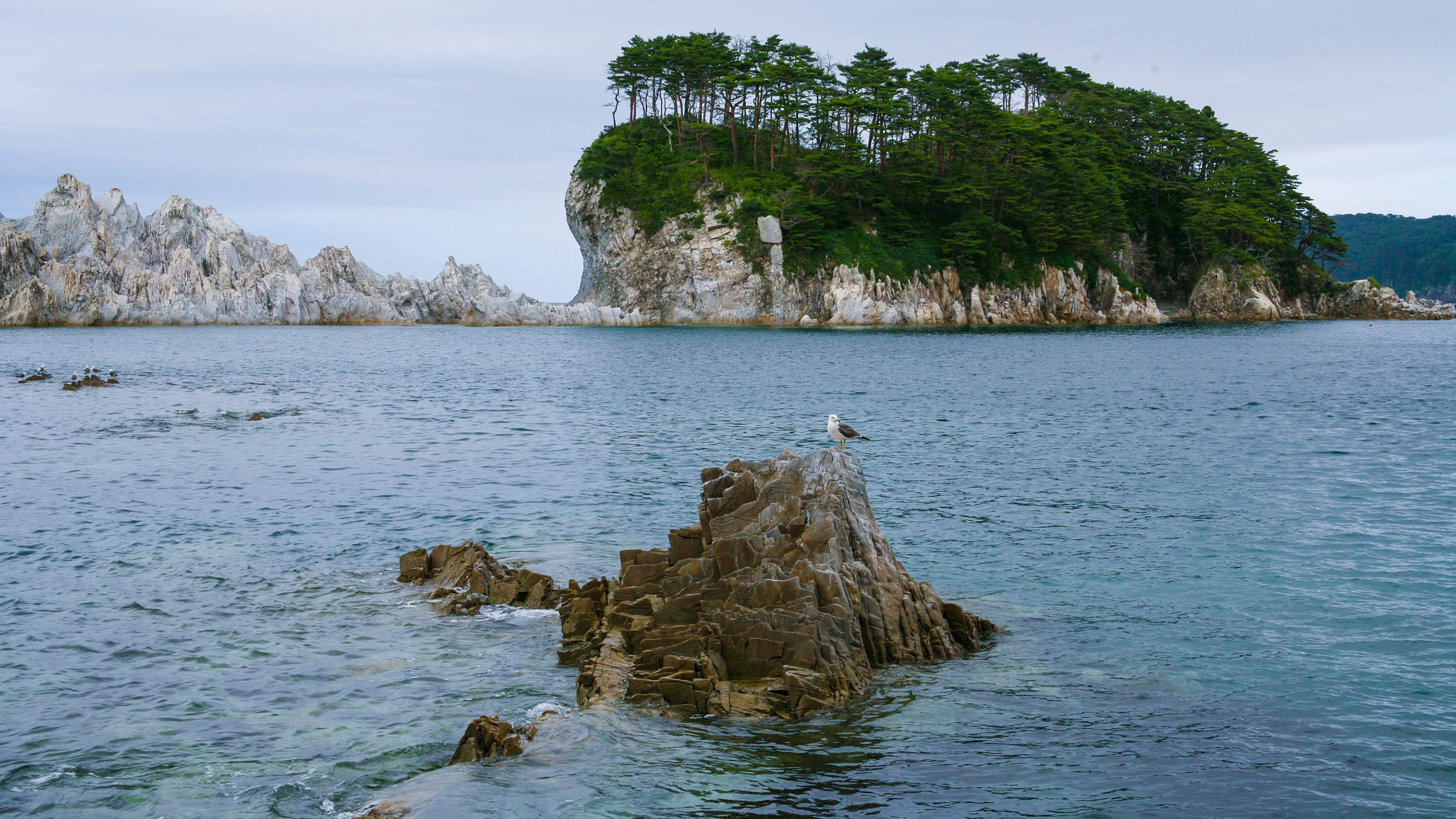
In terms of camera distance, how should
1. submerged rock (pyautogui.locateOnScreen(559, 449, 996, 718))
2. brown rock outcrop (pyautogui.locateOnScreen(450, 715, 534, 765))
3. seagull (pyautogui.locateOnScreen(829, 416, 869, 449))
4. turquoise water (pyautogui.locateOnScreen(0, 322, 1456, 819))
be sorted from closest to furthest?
turquoise water (pyautogui.locateOnScreen(0, 322, 1456, 819)) → brown rock outcrop (pyautogui.locateOnScreen(450, 715, 534, 765)) → submerged rock (pyautogui.locateOnScreen(559, 449, 996, 718)) → seagull (pyautogui.locateOnScreen(829, 416, 869, 449))

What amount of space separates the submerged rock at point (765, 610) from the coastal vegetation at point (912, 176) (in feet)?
322

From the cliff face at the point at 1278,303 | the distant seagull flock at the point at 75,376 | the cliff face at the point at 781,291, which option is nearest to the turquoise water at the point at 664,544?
the distant seagull flock at the point at 75,376

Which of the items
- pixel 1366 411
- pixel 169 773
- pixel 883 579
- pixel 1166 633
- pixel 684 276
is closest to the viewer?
pixel 169 773

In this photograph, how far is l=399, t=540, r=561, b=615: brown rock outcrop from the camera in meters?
15.5

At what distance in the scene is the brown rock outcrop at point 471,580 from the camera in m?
15.5

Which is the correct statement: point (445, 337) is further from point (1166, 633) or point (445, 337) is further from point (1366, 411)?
point (1166, 633)

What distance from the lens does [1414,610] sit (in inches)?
569

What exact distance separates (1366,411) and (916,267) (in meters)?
75.3

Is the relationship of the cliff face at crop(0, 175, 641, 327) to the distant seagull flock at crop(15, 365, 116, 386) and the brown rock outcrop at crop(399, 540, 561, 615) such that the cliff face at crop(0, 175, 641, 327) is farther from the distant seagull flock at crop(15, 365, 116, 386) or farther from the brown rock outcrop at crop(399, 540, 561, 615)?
the brown rock outcrop at crop(399, 540, 561, 615)

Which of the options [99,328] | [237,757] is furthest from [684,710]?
[99,328]

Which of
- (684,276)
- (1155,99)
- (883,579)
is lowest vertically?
(883,579)

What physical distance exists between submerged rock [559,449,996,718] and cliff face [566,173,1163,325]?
97.3 metres

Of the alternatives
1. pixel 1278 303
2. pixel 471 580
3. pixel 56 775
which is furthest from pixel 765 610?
pixel 1278 303

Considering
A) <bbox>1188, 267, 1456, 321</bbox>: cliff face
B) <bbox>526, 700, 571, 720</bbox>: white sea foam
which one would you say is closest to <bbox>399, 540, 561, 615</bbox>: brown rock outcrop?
<bbox>526, 700, 571, 720</bbox>: white sea foam
